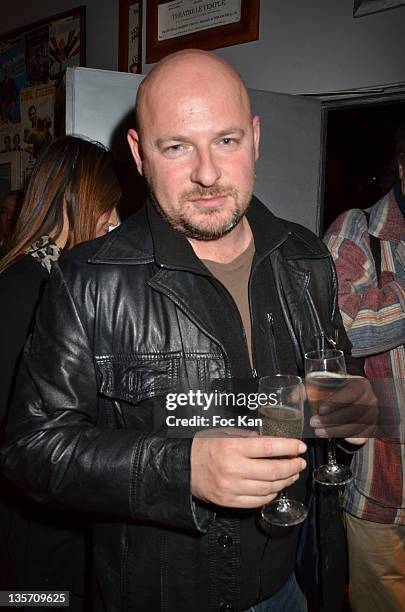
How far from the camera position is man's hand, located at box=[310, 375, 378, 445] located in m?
1.14

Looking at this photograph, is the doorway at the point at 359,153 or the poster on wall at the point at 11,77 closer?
the doorway at the point at 359,153

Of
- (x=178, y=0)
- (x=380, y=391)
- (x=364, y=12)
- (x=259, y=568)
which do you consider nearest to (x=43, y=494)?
(x=259, y=568)

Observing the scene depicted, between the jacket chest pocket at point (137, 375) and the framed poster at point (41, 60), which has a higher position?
the framed poster at point (41, 60)

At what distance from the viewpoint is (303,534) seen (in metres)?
1.44

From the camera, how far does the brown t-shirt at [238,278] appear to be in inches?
53.9

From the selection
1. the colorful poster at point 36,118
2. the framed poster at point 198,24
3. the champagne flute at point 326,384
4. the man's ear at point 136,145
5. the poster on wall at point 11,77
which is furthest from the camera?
the poster on wall at point 11,77

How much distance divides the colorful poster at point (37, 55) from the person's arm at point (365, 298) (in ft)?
12.2

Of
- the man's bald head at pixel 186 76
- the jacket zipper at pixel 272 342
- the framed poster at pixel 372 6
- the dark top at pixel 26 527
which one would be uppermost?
the framed poster at pixel 372 6

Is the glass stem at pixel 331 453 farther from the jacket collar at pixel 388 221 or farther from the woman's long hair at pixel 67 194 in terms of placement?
the woman's long hair at pixel 67 194

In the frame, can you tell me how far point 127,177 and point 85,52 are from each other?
2257 mm

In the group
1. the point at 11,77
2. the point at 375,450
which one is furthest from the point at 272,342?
the point at 11,77

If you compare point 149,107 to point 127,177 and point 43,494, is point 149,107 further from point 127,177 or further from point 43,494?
point 127,177

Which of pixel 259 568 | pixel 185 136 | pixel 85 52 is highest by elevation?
pixel 85 52

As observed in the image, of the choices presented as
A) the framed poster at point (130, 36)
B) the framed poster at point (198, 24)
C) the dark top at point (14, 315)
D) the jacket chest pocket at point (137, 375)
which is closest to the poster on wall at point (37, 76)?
the framed poster at point (130, 36)
